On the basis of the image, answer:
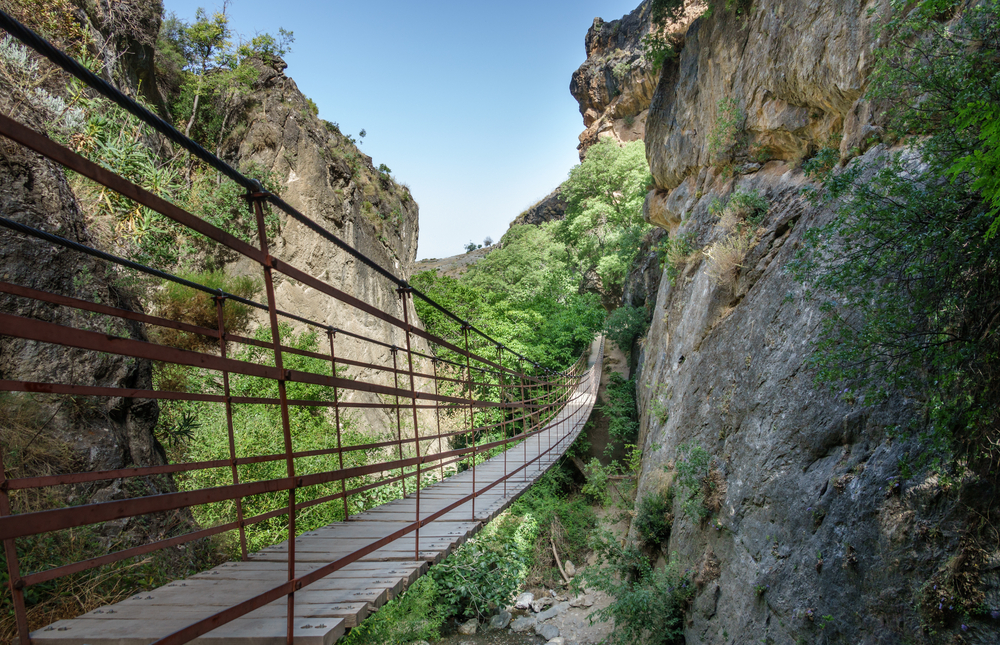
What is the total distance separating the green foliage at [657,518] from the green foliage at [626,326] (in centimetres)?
724

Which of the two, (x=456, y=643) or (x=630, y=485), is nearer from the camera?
(x=456, y=643)

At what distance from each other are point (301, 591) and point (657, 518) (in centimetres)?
438

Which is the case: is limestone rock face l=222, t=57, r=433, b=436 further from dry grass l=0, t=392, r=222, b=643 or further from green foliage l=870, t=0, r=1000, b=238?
green foliage l=870, t=0, r=1000, b=238

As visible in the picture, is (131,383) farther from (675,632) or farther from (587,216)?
(587,216)

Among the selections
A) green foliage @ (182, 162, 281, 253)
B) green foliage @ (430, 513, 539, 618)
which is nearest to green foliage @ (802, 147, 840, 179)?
green foliage @ (430, 513, 539, 618)

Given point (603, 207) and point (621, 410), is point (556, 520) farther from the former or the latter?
point (603, 207)

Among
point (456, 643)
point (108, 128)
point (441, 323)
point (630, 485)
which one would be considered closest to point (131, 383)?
point (108, 128)

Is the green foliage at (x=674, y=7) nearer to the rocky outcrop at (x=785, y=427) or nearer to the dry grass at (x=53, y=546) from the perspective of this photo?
the rocky outcrop at (x=785, y=427)

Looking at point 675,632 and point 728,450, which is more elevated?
point 728,450

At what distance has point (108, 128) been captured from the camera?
5547mm

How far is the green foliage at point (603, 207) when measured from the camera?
16188mm

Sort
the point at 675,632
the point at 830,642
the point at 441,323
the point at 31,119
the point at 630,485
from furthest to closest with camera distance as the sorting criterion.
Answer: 1. the point at 441,323
2. the point at 630,485
3. the point at 675,632
4. the point at 31,119
5. the point at 830,642

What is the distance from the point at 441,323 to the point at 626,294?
5670 millimetres

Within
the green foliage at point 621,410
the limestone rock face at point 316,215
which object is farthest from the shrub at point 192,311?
the green foliage at point 621,410
